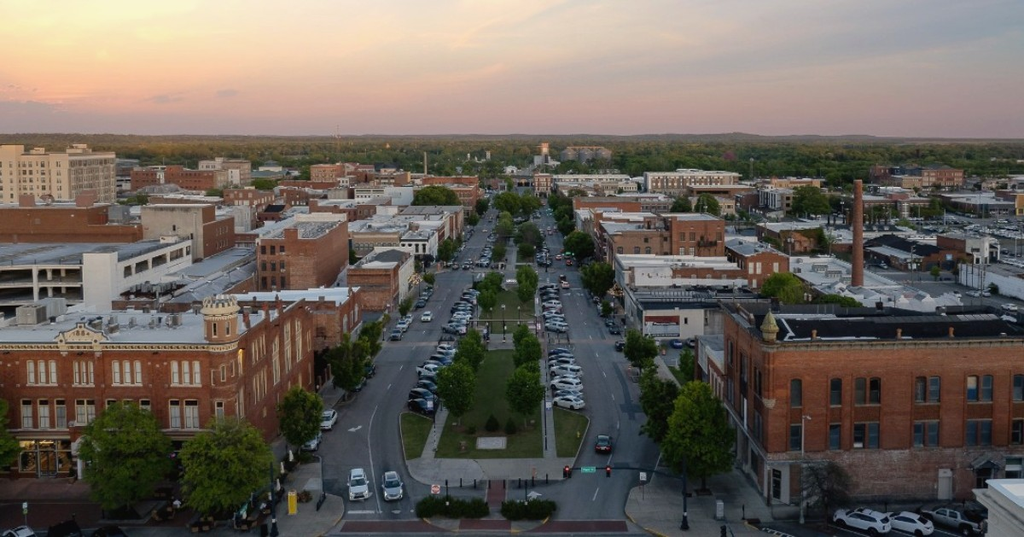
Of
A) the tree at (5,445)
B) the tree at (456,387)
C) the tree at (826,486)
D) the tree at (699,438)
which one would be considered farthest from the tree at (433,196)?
the tree at (826,486)

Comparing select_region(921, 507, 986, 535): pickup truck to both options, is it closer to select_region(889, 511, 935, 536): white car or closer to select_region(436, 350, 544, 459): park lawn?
select_region(889, 511, 935, 536): white car

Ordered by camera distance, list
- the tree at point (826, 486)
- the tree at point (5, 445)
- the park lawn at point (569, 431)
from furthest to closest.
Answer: the park lawn at point (569, 431) → the tree at point (5, 445) → the tree at point (826, 486)

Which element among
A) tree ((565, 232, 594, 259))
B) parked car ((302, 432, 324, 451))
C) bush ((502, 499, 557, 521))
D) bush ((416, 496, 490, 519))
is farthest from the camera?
tree ((565, 232, 594, 259))

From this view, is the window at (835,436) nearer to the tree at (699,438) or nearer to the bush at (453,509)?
the tree at (699,438)

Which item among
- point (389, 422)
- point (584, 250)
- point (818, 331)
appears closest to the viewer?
point (818, 331)

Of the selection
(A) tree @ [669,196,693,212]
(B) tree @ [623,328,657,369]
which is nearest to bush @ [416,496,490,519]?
(B) tree @ [623,328,657,369]

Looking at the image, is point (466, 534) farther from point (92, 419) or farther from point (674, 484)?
point (92, 419)

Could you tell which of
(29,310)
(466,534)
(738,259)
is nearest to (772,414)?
(466,534)
